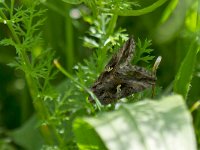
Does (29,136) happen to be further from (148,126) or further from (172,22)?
(148,126)

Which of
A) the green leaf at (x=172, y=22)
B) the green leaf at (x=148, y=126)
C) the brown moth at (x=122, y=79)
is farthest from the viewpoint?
the green leaf at (x=172, y=22)

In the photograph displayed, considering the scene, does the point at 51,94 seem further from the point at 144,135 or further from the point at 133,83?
the point at 144,135

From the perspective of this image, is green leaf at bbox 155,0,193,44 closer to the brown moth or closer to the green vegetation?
the green vegetation

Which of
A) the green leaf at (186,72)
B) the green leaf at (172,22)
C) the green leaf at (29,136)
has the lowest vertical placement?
the green leaf at (29,136)

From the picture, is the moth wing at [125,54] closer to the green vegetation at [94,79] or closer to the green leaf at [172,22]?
the green vegetation at [94,79]

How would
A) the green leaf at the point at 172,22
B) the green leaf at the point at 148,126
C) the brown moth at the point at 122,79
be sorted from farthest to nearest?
the green leaf at the point at 172,22, the brown moth at the point at 122,79, the green leaf at the point at 148,126

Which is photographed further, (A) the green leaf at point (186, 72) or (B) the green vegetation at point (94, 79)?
(A) the green leaf at point (186, 72)

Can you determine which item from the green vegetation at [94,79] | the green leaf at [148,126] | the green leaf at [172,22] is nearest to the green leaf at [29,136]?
the green vegetation at [94,79]
